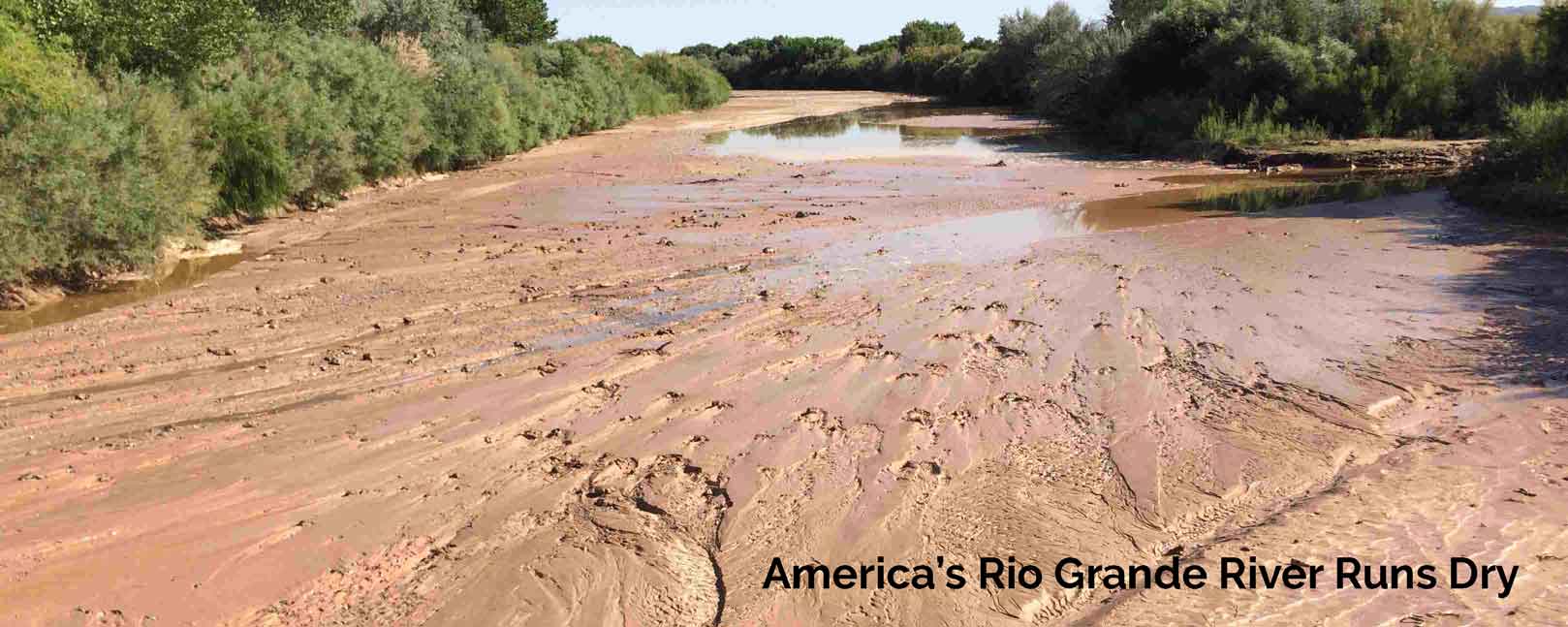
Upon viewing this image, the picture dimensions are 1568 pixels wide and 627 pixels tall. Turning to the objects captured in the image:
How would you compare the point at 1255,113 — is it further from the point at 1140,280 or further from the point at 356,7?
the point at 356,7

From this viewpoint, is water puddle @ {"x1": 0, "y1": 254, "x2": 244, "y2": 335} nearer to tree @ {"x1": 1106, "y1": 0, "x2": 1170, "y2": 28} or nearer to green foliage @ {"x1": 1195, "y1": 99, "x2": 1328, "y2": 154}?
green foliage @ {"x1": 1195, "y1": 99, "x2": 1328, "y2": 154}

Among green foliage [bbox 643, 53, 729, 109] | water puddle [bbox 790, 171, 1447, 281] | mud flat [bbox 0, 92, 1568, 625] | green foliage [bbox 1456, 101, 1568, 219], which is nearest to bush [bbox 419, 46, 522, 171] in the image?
mud flat [bbox 0, 92, 1568, 625]

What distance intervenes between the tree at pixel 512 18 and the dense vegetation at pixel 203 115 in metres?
13.1

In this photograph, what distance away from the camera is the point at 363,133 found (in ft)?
59.2

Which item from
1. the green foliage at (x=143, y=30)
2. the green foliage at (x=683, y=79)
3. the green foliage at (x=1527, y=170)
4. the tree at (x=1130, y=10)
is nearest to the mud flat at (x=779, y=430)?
the green foliage at (x=1527, y=170)

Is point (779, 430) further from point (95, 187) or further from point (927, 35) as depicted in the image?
point (927, 35)

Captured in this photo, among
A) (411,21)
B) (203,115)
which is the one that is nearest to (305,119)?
(203,115)

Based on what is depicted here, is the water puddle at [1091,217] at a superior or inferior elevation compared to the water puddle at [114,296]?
inferior

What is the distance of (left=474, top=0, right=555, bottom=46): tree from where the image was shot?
41.7 metres

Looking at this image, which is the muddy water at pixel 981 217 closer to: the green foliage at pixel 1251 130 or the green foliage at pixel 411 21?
the green foliage at pixel 1251 130

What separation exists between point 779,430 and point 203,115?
11.2 m

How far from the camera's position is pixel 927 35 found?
9350 centimetres

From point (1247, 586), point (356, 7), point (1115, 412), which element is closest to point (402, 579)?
point (1247, 586)

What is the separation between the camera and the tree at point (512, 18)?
41.7 m
